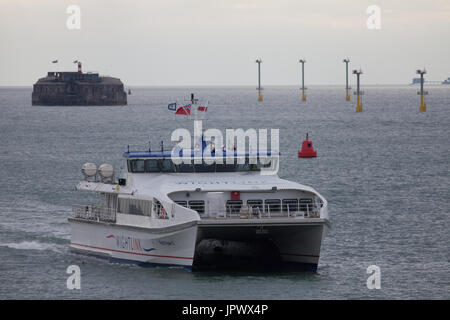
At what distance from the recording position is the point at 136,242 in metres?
39.3

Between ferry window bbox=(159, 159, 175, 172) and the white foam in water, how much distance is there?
6206 millimetres

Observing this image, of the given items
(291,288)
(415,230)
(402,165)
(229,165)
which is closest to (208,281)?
(291,288)

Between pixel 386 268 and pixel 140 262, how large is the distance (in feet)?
30.4

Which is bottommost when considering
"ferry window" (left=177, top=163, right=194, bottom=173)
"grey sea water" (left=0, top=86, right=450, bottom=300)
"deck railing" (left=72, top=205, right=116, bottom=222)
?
"grey sea water" (left=0, top=86, right=450, bottom=300)

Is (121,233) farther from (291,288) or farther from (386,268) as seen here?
(386,268)

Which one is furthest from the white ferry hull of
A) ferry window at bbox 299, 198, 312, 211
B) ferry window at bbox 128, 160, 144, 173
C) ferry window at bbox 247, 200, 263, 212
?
ferry window at bbox 299, 198, 312, 211

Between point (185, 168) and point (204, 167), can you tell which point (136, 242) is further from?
point (204, 167)

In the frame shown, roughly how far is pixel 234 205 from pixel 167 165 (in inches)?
168

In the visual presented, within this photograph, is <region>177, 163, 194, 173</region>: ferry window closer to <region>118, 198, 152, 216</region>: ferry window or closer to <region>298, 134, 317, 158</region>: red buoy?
<region>118, 198, 152, 216</region>: ferry window

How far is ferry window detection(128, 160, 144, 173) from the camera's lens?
137 feet

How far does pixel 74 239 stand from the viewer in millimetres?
43344

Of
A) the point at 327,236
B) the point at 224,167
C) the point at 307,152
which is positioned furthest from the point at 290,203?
the point at 307,152
